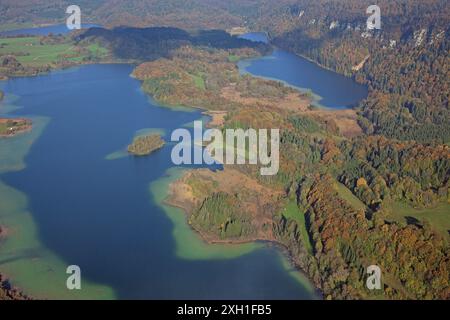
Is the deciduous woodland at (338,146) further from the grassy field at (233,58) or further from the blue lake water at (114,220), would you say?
the blue lake water at (114,220)

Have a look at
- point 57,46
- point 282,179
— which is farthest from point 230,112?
point 57,46

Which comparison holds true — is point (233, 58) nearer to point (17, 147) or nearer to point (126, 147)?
point (126, 147)

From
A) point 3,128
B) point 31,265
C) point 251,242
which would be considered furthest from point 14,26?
point 251,242

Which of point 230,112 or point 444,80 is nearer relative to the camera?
point 230,112

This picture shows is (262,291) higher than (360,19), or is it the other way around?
(360,19)

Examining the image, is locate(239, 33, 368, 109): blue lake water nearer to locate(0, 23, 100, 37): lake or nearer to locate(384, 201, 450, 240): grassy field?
locate(384, 201, 450, 240): grassy field

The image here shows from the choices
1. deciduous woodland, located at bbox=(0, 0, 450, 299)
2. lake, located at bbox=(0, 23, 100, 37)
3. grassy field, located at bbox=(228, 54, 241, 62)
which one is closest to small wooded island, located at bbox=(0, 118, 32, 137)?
deciduous woodland, located at bbox=(0, 0, 450, 299)

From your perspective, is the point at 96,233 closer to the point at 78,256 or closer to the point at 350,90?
the point at 78,256
